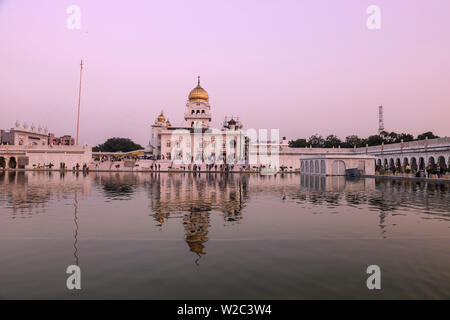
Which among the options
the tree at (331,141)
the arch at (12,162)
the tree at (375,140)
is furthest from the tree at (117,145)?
the tree at (375,140)

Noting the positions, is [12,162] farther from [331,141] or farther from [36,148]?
[331,141]

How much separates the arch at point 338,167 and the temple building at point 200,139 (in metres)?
26.3

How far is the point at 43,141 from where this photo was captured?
87.4 m

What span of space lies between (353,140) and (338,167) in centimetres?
5512

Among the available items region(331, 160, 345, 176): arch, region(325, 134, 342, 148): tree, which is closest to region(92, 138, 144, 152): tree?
region(325, 134, 342, 148): tree

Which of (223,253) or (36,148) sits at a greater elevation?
(36,148)

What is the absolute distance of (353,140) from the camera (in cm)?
9644

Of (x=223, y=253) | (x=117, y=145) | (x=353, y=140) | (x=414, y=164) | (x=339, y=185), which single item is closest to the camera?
(x=223, y=253)

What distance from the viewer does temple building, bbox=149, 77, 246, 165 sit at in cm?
6981

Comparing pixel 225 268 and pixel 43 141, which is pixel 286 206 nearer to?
pixel 225 268

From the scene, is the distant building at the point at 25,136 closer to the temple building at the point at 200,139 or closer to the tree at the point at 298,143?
the temple building at the point at 200,139

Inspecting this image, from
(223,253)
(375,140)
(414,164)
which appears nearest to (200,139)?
(414,164)

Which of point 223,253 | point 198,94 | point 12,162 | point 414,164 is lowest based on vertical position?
point 223,253
